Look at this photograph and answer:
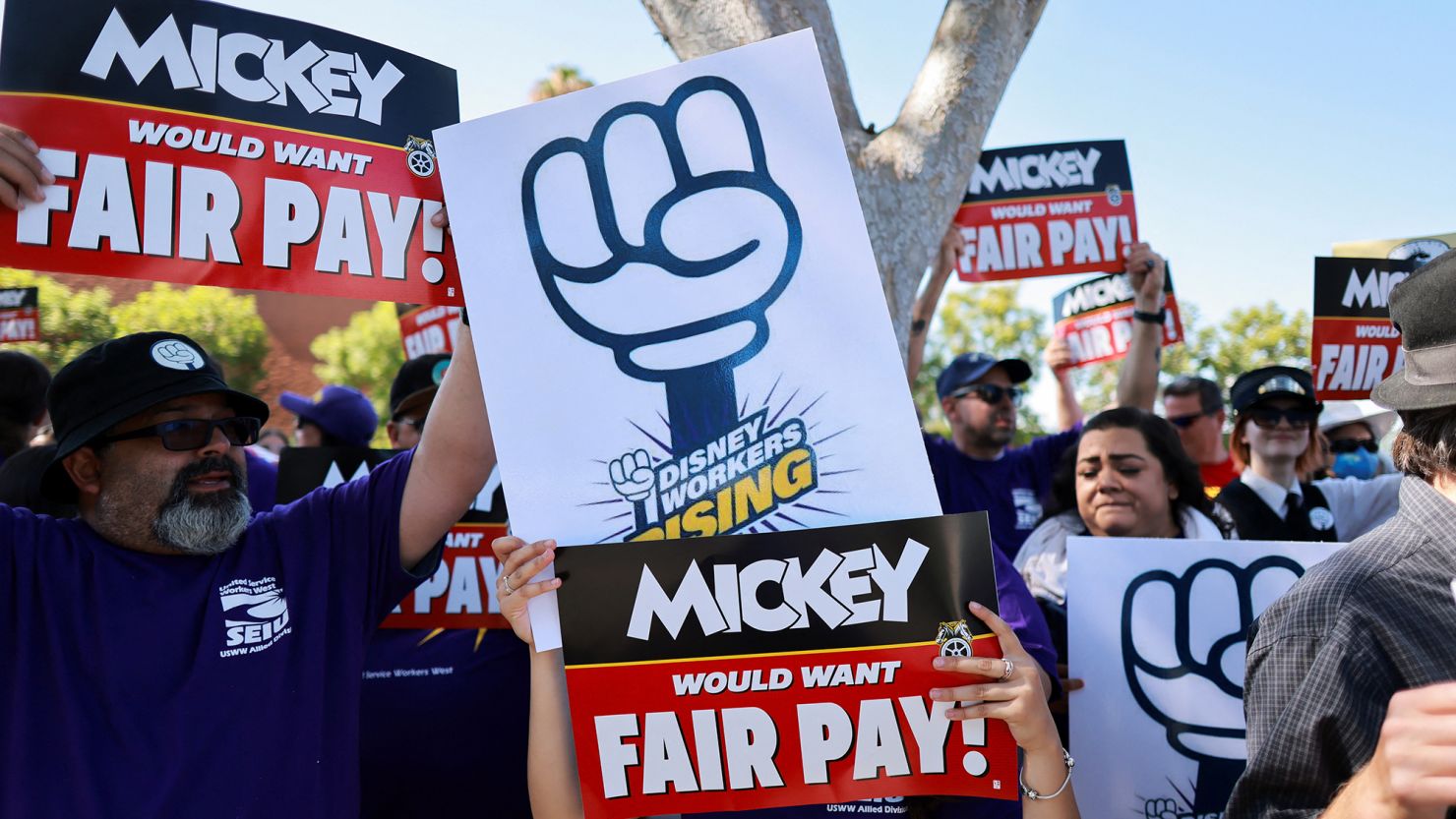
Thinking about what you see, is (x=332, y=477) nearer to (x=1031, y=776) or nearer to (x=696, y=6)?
(x=696, y=6)

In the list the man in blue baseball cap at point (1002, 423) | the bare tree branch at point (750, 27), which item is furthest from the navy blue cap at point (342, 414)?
the man in blue baseball cap at point (1002, 423)

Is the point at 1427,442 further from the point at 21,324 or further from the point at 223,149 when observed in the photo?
the point at 21,324

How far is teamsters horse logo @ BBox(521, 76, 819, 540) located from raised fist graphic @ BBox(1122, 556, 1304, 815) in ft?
3.93

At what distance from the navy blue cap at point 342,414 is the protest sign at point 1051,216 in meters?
2.96

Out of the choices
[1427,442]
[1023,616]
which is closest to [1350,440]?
[1023,616]

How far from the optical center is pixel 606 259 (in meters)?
2.25

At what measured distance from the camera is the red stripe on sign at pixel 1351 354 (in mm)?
4828

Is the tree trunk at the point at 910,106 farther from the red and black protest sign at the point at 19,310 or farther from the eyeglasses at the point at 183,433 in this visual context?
the red and black protest sign at the point at 19,310

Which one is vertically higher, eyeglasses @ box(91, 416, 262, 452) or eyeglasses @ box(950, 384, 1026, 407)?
eyeglasses @ box(91, 416, 262, 452)

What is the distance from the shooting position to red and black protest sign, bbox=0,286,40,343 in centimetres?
571

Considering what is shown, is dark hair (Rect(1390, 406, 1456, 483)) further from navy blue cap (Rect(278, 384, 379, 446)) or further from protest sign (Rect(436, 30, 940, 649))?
navy blue cap (Rect(278, 384, 379, 446))

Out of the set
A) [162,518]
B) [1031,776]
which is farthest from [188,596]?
[1031,776]

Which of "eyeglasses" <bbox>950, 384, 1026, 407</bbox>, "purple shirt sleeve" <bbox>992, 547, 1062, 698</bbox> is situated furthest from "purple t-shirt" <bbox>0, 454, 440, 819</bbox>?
"eyeglasses" <bbox>950, 384, 1026, 407</bbox>

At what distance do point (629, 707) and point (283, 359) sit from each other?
34.5 meters
